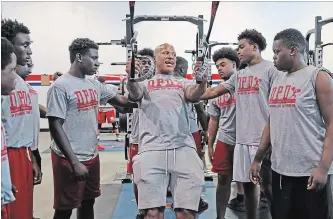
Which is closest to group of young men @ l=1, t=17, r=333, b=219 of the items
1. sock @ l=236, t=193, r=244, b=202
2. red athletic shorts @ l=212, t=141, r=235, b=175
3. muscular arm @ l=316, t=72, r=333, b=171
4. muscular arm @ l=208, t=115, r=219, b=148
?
muscular arm @ l=316, t=72, r=333, b=171

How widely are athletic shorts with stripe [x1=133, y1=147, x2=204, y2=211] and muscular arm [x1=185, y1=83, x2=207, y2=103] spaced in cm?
31

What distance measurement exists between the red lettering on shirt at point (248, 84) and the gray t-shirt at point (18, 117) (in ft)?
4.81

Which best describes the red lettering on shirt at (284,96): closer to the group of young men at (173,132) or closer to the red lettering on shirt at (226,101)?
the group of young men at (173,132)

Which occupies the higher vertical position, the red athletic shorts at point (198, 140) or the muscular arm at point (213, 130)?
the muscular arm at point (213, 130)

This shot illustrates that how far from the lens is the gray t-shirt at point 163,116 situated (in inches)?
91.0

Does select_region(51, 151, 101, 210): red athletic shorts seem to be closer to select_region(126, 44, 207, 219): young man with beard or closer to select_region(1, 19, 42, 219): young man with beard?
select_region(1, 19, 42, 219): young man with beard

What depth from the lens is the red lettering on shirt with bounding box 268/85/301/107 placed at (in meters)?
2.08

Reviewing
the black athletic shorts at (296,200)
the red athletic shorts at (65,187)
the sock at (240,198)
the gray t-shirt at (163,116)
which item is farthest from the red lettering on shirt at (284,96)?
the sock at (240,198)

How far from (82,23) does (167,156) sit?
8.02m

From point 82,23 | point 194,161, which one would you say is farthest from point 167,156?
point 82,23

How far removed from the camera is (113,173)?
571cm

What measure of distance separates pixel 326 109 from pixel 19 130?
1617 mm

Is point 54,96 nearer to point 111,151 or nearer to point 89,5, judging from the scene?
point 111,151

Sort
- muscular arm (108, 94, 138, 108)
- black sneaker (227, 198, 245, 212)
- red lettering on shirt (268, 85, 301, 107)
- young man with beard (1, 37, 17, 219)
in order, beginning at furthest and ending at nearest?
1. black sneaker (227, 198, 245, 212)
2. muscular arm (108, 94, 138, 108)
3. red lettering on shirt (268, 85, 301, 107)
4. young man with beard (1, 37, 17, 219)
